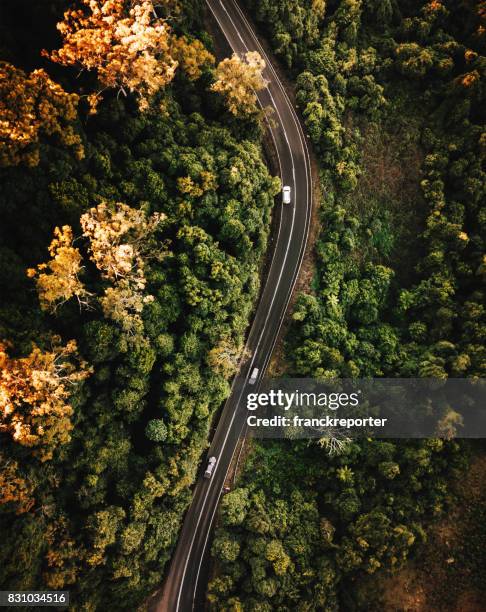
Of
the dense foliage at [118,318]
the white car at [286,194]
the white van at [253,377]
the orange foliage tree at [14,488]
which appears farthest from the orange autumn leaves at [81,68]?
the white van at [253,377]

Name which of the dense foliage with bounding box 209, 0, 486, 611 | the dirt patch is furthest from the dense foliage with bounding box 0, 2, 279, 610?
the dirt patch

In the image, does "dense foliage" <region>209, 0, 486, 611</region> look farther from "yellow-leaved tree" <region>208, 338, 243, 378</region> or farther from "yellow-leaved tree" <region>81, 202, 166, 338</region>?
"yellow-leaved tree" <region>81, 202, 166, 338</region>

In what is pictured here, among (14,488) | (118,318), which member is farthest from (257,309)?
(14,488)

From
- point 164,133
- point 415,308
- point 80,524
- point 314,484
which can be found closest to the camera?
point 80,524

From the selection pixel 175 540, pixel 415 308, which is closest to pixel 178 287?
pixel 175 540

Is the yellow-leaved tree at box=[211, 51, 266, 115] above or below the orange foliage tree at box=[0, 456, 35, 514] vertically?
above

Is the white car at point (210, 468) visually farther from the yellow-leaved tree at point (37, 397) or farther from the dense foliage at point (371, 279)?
the yellow-leaved tree at point (37, 397)

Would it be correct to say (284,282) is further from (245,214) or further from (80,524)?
(80,524)

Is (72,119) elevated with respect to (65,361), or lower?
elevated
